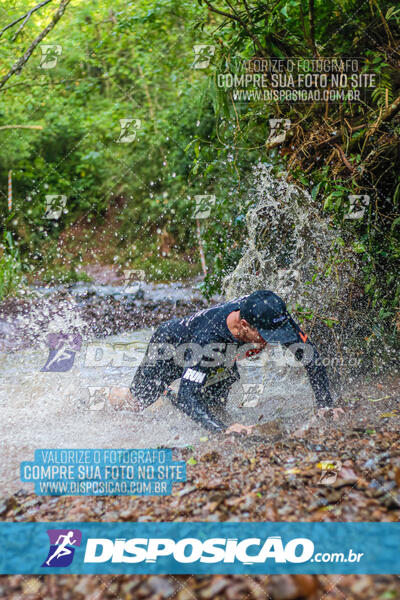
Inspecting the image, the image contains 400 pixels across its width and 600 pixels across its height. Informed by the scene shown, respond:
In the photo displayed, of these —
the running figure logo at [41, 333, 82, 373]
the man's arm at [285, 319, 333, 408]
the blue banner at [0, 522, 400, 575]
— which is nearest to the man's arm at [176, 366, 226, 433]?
the man's arm at [285, 319, 333, 408]

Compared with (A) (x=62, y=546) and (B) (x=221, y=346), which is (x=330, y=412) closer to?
(B) (x=221, y=346)

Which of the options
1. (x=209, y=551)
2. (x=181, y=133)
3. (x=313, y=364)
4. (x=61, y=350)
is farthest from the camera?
(x=181, y=133)

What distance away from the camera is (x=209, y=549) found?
7.32 feet

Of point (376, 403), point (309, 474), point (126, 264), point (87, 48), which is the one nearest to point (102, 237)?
point (126, 264)

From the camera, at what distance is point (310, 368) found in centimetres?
366

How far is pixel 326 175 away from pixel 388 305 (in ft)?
4.23

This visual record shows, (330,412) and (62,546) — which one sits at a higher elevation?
(62,546)

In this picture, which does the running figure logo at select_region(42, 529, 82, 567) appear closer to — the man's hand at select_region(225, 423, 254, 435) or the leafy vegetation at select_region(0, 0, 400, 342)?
the man's hand at select_region(225, 423, 254, 435)

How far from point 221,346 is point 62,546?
1768 millimetres

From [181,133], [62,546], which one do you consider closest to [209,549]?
[62,546]

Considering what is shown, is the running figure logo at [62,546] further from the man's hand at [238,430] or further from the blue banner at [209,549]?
the man's hand at [238,430]

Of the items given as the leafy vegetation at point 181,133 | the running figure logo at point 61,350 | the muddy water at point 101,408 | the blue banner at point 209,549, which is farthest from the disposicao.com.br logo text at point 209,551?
the running figure logo at point 61,350

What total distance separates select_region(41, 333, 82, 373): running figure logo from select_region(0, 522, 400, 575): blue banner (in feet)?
12.4

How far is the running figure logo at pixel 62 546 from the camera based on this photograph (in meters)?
2.27
